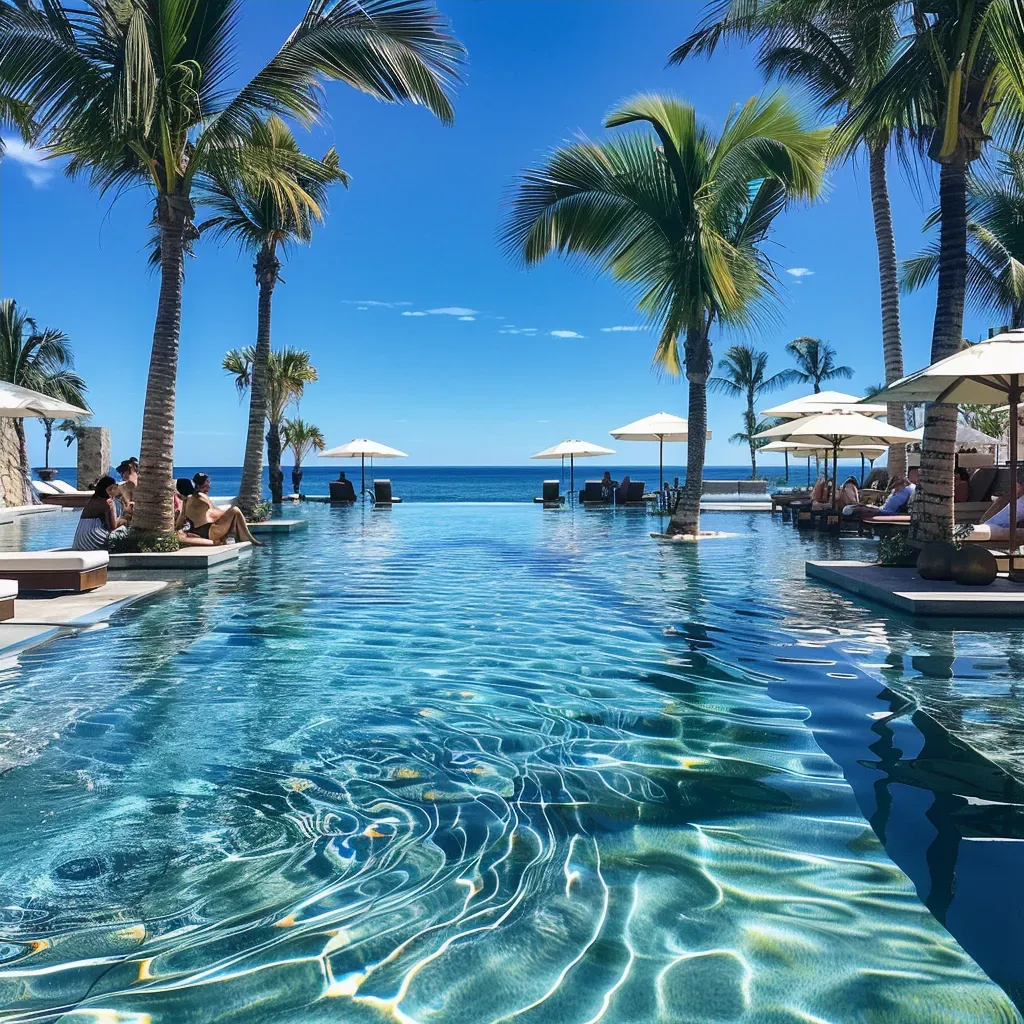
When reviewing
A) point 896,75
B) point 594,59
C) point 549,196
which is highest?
point 594,59

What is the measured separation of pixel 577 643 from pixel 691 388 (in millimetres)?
10188

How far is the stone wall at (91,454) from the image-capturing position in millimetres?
31688

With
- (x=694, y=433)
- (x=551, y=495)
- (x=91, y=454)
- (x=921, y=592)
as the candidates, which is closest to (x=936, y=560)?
(x=921, y=592)

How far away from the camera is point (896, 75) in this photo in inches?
345

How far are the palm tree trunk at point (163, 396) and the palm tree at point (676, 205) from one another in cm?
612

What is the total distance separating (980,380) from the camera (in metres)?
9.05

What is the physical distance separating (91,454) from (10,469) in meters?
6.54

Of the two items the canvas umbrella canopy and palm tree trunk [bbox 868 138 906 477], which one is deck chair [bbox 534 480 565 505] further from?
the canvas umbrella canopy

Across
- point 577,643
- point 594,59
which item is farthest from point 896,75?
point 594,59

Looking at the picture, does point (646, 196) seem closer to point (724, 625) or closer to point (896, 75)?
point (896, 75)

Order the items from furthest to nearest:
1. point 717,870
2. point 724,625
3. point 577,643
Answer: point 724,625, point 577,643, point 717,870

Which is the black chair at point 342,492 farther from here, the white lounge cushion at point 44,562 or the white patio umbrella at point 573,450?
the white lounge cushion at point 44,562

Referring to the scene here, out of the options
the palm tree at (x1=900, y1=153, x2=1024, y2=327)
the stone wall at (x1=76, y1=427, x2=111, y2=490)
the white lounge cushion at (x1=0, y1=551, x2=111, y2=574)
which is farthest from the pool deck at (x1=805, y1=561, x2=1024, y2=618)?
the stone wall at (x1=76, y1=427, x2=111, y2=490)

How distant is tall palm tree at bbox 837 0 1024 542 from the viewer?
8578 millimetres
